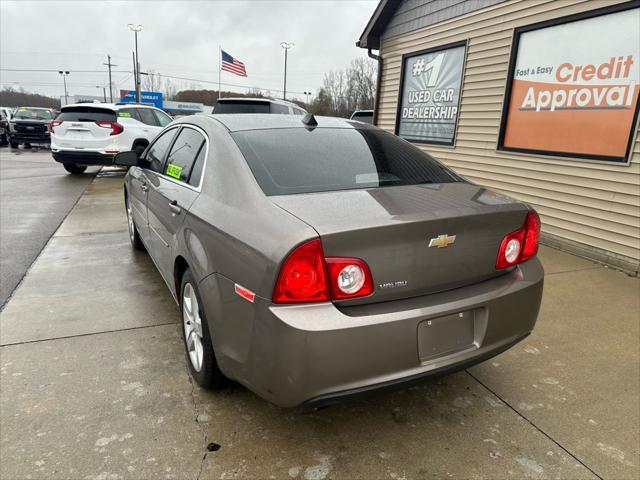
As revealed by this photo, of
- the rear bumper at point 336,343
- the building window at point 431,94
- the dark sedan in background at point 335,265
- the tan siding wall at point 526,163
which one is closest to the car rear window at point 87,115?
the building window at point 431,94

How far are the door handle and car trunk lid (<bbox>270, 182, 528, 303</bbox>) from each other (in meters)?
0.96

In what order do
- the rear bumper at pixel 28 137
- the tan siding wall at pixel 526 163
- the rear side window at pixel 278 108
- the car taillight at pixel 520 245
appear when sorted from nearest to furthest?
the car taillight at pixel 520 245 → the tan siding wall at pixel 526 163 → the rear side window at pixel 278 108 → the rear bumper at pixel 28 137

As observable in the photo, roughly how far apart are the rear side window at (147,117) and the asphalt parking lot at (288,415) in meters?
8.93

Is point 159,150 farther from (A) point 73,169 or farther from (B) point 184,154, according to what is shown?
(A) point 73,169

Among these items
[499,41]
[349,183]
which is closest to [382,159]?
[349,183]

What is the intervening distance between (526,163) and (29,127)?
64.5ft

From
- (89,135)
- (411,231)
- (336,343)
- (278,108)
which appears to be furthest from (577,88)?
(89,135)

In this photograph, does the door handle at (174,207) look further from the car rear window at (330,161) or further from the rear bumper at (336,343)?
the rear bumper at (336,343)

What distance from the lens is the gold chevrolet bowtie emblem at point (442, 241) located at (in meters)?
1.99

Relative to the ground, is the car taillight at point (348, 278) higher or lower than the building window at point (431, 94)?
lower

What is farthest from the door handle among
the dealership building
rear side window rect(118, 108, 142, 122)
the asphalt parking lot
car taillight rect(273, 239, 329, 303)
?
rear side window rect(118, 108, 142, 122)

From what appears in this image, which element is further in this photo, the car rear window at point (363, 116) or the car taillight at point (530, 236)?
the car rear window at point (363, 116)

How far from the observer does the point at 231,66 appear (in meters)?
26.5

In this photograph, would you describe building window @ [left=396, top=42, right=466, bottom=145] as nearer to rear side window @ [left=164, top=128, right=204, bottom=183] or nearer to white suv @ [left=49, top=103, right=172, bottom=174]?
rear side window @ [left=164, top=128, right=204, bottom=183]
